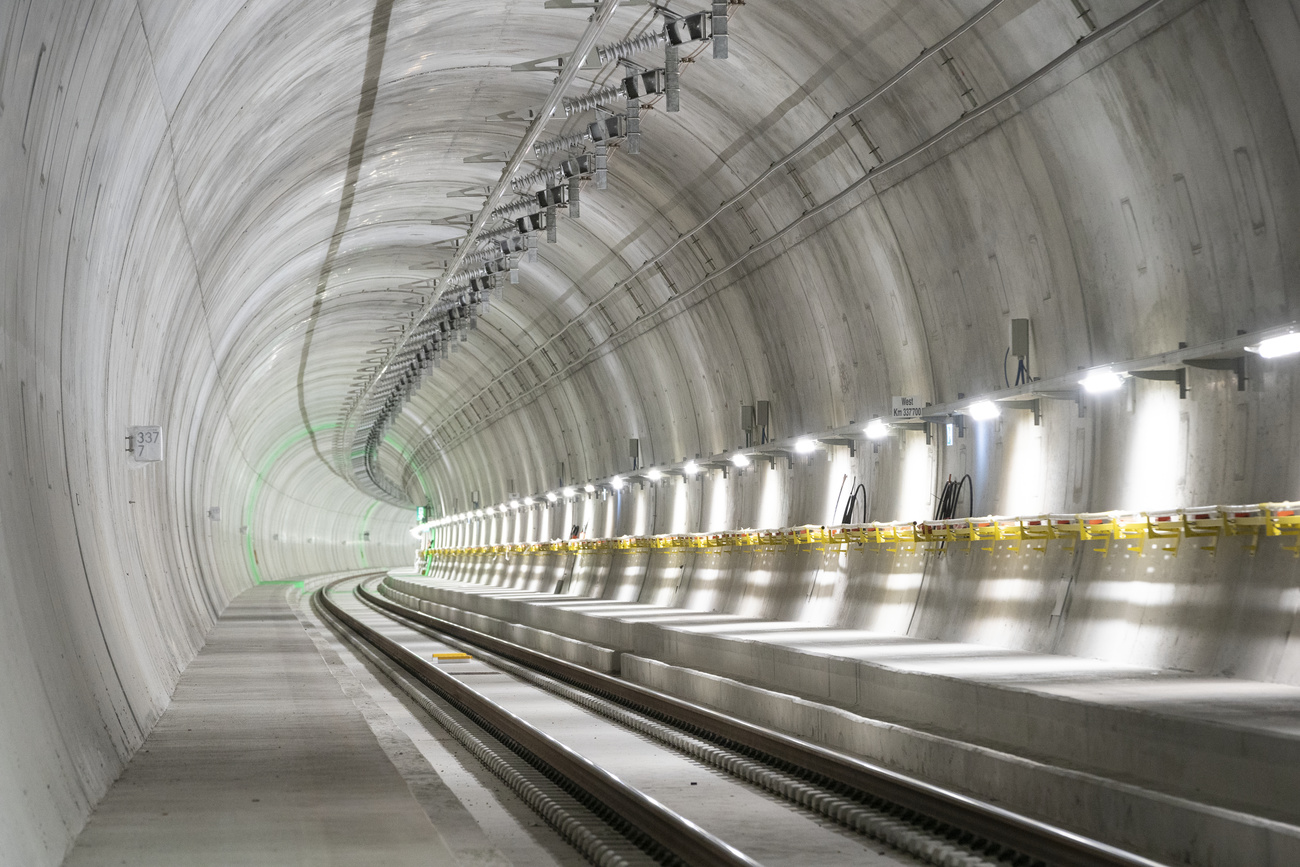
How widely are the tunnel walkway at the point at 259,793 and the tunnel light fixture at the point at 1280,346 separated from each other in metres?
6.96

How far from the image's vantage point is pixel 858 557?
18719 millimetres

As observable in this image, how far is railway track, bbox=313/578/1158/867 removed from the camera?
826cm

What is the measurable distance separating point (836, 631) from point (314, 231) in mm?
10930

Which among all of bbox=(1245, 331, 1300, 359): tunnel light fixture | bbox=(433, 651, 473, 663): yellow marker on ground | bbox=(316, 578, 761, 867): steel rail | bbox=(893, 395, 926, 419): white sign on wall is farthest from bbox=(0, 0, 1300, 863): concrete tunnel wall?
bbox=(433, 651, 473, 663): yellow marker on ground

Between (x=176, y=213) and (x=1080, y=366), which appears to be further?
(x=1080, y=366)

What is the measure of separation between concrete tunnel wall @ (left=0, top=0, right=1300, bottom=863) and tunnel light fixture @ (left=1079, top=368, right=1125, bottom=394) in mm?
373

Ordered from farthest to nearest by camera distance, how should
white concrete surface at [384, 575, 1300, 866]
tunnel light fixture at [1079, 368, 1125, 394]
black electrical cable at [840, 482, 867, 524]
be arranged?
black electrical cable at [840, 482, 867, 524] < tunnel light fixture at [1079, 368, 1125, 394] < white concrete surface at [384, 575, 1300, 866]

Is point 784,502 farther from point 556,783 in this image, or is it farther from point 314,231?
point 556,783

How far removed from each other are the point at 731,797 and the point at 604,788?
1.08 meters

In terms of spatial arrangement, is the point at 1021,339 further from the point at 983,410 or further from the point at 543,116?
the point at 543,116

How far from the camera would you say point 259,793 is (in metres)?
8.10

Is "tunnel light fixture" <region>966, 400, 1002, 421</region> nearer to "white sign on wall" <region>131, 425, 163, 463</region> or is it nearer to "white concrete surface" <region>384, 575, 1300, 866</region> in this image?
"white concrete surface" <region>384, 575, 1300, 866</region>

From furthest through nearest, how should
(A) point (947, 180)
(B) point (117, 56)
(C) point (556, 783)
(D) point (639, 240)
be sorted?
1. (D) point (639, 240)
2. (A) point (947, 180)
3. (C) point (556, 783)
4. (B) point (117, 56)

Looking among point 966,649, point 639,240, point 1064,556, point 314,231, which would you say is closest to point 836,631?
point 966,649
